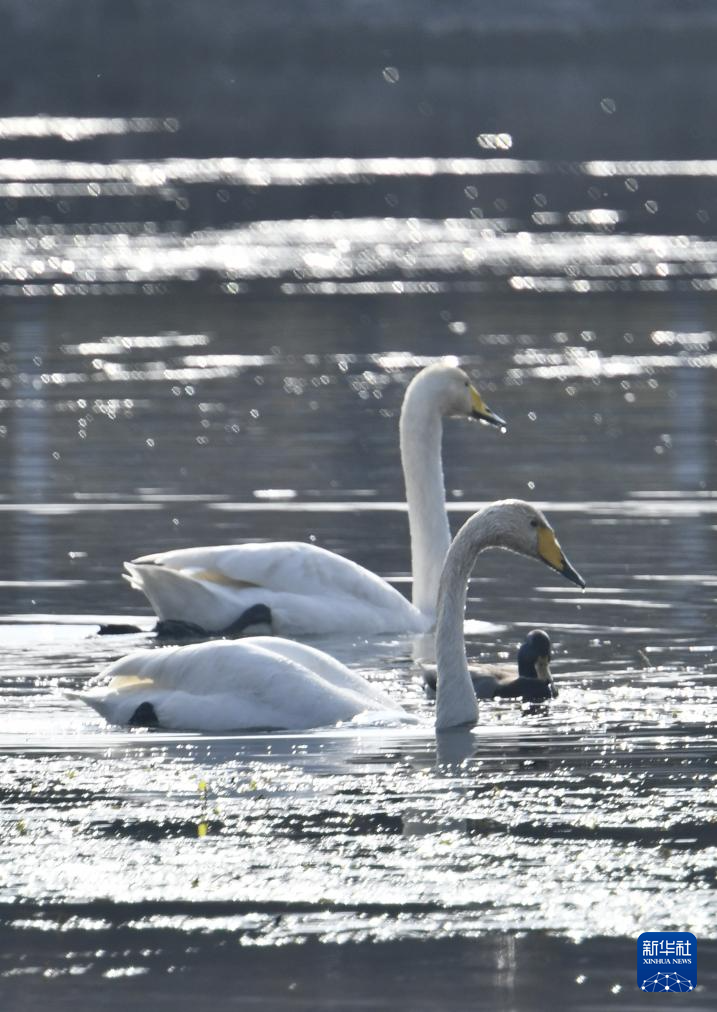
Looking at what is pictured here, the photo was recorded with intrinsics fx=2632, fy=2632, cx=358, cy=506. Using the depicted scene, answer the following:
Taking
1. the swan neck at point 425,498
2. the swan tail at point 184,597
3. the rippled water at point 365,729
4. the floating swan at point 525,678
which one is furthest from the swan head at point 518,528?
the swan neck at point 425,498

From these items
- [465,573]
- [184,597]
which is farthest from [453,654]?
[184,597]

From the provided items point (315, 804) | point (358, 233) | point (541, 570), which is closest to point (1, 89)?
point (358, 233)

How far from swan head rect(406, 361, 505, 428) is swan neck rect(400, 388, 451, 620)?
4cm

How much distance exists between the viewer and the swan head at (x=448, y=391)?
1489cm

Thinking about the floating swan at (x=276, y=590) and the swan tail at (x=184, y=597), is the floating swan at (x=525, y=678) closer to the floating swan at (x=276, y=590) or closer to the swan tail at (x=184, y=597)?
the floating swan at (x=276, y=590)

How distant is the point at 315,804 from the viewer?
909 cm

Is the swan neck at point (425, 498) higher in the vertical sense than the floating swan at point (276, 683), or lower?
higher

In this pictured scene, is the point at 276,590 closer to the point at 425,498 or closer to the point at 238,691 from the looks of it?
Result: the point at 425,498

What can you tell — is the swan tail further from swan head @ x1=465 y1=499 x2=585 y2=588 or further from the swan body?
swan head @ x1=465 y1=499 x2=585 y2=588

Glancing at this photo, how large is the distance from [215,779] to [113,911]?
5.87ft

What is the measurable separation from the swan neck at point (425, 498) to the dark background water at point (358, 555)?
0.29m

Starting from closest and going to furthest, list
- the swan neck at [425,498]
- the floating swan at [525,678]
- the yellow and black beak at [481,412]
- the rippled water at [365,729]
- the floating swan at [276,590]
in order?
the rippled water at [365,729] → the floating swan at [525,678] → the floating swan at [276,590] → the swan neck at [425,498] → the yellow and black beak at [481,412]

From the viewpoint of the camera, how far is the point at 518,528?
11.1 meters

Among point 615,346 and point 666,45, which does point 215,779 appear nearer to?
point 615,346
